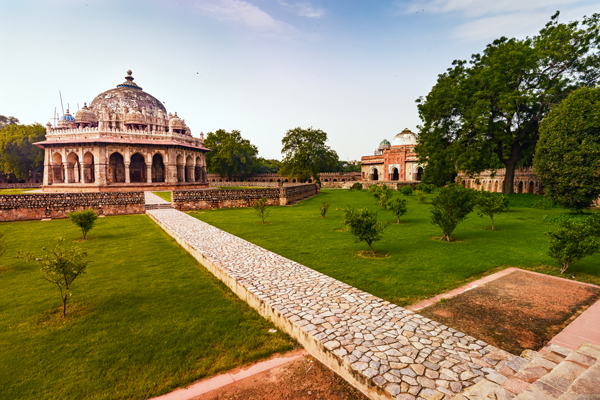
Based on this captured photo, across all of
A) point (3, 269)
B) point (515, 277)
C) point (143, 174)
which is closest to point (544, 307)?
point (515, 277)

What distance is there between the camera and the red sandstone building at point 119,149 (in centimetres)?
2747

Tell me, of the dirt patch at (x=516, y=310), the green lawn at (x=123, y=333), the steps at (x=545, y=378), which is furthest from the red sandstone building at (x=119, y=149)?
the steps at (x=545, y=378)

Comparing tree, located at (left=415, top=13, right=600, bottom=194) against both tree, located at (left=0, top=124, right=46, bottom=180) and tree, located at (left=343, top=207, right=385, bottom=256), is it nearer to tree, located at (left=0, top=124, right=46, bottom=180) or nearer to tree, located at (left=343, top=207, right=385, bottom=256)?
tree, located at (left=343, top=207, right=385, bottom=256)

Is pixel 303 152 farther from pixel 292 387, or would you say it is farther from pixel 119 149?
pixel 292 387

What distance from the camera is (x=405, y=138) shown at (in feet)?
156

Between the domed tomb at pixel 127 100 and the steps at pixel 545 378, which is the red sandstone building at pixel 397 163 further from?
the steps at pixel 545 378

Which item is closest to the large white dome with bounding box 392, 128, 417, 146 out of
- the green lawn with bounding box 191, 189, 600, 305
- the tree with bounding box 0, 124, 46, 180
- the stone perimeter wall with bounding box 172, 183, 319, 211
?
the stone perimeter wall with bounding box 172, 183, 319, 211

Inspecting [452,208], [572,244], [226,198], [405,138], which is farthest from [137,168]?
[405,138]

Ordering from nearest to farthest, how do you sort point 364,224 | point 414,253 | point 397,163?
point 364,224 → point 414,253 → point 397,163

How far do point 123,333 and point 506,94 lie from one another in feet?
74.3

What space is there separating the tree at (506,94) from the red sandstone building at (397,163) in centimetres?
1770

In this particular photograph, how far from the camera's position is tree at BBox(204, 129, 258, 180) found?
1720 inches

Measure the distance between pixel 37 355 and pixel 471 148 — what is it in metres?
23.7

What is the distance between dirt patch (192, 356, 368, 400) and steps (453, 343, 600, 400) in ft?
3.50
